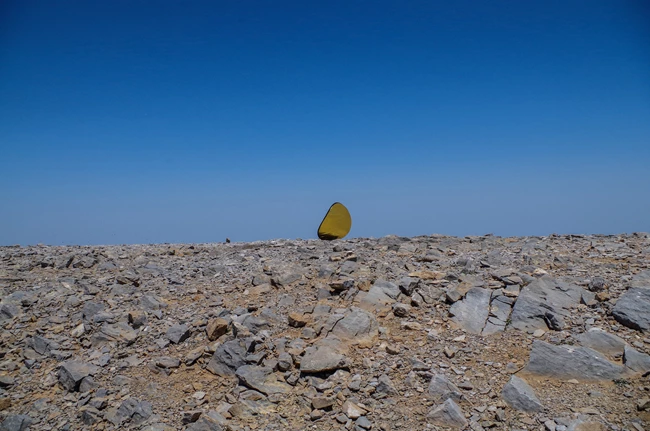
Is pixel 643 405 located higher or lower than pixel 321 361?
lower

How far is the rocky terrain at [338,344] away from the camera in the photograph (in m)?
5.08

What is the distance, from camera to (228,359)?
5953 mm

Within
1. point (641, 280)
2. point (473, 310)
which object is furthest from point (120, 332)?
point (641, 280)

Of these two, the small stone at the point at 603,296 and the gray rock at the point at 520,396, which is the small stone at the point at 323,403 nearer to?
the gray rock at the point at 520,396

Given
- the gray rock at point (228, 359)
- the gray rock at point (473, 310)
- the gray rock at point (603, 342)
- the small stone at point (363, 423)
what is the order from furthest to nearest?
the gray rock at point (473, 310) < the gray rock at point (228, 359) < the gray rock at point (603, 342) < the small stone at point (363, 423)

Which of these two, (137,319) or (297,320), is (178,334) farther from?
(297,320)

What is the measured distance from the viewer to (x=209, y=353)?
20.4ft

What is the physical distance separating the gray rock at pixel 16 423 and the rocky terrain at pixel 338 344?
0.02 m

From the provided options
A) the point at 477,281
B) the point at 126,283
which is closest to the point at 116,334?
the point at 126,283

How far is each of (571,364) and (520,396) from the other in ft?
3.57

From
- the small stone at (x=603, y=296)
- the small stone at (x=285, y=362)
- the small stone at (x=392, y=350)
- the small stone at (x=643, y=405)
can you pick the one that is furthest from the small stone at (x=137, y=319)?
the small stone at (x=603, y=296)

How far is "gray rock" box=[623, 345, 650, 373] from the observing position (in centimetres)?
530

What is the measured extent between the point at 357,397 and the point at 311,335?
1.40m

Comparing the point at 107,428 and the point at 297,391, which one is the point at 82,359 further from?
the point at 297,391
